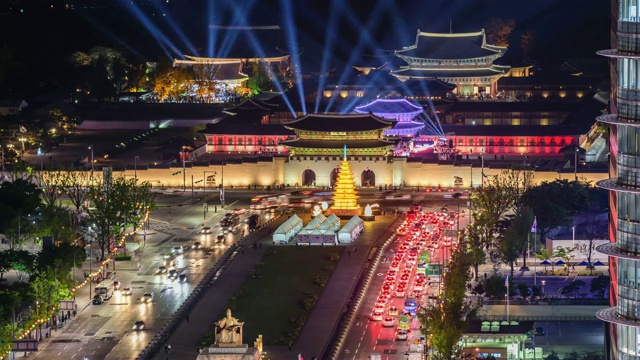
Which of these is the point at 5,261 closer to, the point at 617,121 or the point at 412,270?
the point at 412,270

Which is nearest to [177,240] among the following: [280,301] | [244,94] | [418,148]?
[280,301]

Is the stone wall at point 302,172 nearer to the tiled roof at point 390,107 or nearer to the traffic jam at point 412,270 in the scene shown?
the traffic jam at point 412,270

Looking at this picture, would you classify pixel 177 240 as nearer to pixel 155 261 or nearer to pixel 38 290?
pixel 155 261

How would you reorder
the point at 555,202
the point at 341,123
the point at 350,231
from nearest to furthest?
1. the point at 555,202
2. the point at 350,231
3. the point at 341,123

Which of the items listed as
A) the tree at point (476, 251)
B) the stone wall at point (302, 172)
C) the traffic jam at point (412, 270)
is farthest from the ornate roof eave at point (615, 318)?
the stone wall at point (302, 172)

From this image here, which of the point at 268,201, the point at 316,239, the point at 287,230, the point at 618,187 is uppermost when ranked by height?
the point at 618,187

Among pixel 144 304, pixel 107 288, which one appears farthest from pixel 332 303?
pixel 107 288
